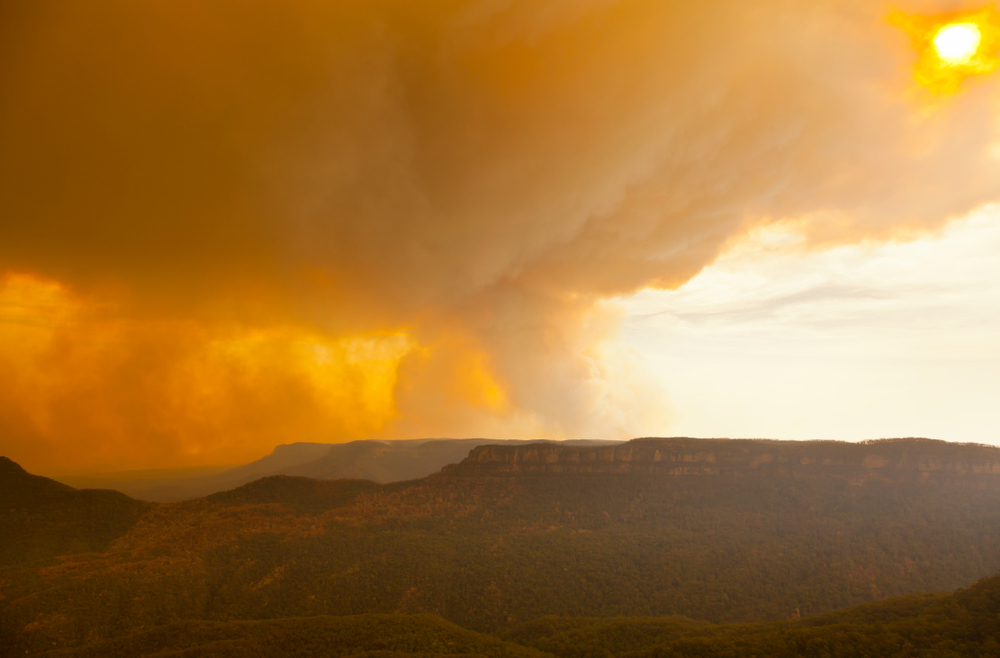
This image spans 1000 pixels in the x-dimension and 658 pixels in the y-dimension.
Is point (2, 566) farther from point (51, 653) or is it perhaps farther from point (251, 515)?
point (251, 515)

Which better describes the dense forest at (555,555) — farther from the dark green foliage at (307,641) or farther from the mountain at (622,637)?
the dark green foliage at (307,641)

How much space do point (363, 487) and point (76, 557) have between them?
205 feet

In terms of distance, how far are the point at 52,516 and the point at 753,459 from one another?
15790 centimetres

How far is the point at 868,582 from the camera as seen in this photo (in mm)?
78312

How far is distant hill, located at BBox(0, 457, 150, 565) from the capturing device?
7938 cm

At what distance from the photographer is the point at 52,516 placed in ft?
289

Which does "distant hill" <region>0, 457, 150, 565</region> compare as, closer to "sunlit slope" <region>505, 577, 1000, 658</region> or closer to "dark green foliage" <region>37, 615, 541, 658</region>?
"dark green foliage" <region>37, 615, 541, 658</region>

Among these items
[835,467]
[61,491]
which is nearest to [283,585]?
[61,491]

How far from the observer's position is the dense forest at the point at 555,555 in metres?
60.6

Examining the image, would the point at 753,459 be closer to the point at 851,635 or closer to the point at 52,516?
the point at 851,635

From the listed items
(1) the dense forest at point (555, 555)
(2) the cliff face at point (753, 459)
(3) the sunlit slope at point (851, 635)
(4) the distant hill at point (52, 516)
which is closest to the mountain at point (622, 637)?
(3) the sunlit slope at point (851, 635)

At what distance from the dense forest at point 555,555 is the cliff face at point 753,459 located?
53 cm

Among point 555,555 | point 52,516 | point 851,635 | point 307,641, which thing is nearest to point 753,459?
point 555,555

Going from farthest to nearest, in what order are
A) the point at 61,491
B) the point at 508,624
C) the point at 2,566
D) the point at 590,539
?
the point at 590,539 < the point at 61,491 < the point at 508,624 < the point at 2,566
